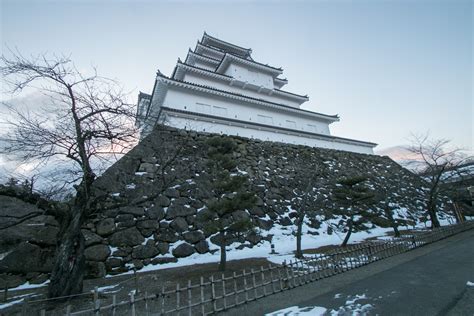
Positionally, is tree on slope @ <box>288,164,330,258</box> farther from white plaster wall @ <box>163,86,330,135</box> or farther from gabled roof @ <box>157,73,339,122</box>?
gabled roof @ <box>157,73,339,122</box>

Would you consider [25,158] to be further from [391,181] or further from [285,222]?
[391,181]

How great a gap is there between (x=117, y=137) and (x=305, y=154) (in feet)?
50.6

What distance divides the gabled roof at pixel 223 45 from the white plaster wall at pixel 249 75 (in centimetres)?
554

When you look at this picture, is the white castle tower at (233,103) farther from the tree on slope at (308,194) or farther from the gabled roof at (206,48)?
the tree on slope at (308,194)

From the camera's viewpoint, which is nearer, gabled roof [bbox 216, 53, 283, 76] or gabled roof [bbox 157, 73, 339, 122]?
gabled roof [bbox 157, 73, 339, 122]

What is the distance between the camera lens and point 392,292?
4.17m

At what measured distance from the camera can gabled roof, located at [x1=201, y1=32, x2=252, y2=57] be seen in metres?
25.8

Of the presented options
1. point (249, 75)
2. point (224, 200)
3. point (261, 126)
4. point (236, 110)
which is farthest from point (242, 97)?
point (224, 200)

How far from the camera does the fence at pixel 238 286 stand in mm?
3721

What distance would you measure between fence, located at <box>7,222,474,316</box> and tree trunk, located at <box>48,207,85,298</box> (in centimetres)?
59

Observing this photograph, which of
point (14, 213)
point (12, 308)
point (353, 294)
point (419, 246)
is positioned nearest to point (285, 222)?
point (419, 246)

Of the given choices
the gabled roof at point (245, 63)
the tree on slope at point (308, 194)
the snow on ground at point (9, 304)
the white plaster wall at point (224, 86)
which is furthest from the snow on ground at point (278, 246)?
the gabled roof at point (245, 63)

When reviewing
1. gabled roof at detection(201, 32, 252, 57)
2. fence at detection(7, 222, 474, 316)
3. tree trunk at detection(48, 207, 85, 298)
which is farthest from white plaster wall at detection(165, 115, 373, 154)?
gabled roof at detection(201, 32, 252, 57)

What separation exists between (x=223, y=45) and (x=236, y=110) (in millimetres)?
13010
